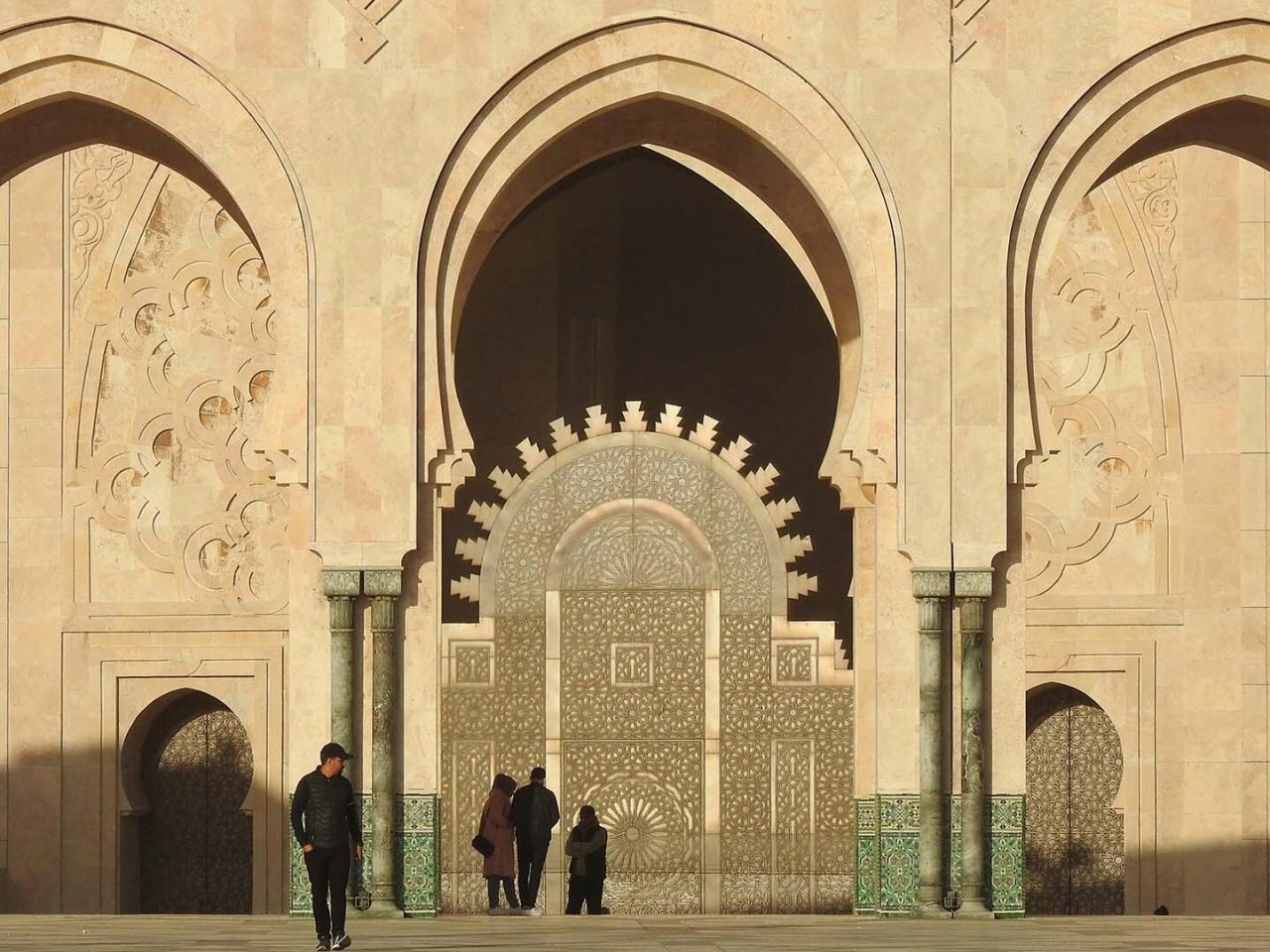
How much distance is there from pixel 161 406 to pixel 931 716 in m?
5.68

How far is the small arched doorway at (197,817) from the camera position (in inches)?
532

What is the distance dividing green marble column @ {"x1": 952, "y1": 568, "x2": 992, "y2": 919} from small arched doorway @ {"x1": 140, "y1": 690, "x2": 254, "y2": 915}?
17.0 ft

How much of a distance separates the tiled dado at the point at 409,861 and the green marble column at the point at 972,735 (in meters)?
2.04

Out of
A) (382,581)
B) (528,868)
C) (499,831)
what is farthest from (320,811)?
(528,868)

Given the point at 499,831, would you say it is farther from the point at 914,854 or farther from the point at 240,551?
the point at 240,551

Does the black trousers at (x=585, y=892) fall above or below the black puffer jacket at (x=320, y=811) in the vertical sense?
below

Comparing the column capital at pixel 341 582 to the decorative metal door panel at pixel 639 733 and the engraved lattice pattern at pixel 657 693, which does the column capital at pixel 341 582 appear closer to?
the engraved lattice pattern at pixel 657 693

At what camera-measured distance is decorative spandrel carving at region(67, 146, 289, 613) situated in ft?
44.7

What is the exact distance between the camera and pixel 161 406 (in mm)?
13688

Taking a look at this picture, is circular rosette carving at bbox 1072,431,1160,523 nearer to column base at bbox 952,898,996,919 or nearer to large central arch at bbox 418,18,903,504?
large central arch at bbox 418,18,903,504

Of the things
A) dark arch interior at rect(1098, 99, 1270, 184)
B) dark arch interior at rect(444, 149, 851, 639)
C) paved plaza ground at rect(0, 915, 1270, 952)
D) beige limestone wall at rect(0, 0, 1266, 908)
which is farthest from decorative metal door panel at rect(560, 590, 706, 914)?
dark arch interior at rect(444, 149, 851, 639)

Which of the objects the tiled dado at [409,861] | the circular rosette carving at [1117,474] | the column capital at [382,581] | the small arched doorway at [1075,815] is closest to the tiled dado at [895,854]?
the tiled dado at [409,861]

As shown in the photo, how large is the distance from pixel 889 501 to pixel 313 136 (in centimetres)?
268

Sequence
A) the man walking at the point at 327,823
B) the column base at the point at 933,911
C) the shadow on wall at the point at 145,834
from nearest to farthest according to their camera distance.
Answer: the man walking at the point at 327,823 → the column base at the point at 933,911 → the shadow on wall at the point at 145,834
